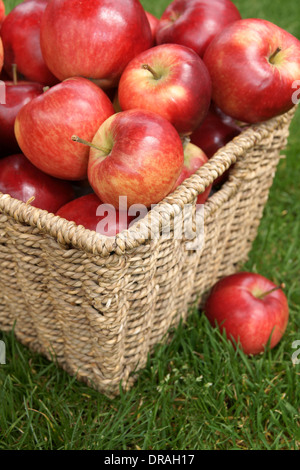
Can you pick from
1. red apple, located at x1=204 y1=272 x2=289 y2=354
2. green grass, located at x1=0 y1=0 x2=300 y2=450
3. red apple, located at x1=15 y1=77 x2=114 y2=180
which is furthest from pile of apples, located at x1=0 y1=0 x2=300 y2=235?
green grass, located at x1=0 y1=0 x2=300 y2=450

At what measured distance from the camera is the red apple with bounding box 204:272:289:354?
55.4 inches

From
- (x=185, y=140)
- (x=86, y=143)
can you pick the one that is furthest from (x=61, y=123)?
(x=185, y=140)

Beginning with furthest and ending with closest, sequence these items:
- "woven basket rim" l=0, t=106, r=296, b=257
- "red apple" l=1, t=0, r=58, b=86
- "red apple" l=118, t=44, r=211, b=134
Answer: "red apple" l=1, t=0, r=58, b=86, "red apple" l=118, t=44, r=211, b=134, "woven basket rim" l=0, t=106, r=296, b=257

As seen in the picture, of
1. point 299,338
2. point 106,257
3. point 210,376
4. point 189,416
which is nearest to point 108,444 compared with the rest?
point 189,416

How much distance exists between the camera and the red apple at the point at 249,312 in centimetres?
141

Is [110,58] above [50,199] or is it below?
above

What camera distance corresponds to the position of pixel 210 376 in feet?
4.49

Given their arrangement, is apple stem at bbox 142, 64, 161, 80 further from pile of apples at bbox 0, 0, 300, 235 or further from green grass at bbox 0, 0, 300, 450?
green grass at bbox 0, 0, 300, 450

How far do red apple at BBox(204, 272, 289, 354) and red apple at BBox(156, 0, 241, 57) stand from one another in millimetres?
649

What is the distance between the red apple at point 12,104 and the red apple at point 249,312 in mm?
691

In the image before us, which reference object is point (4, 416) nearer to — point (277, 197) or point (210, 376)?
point (210, 376)

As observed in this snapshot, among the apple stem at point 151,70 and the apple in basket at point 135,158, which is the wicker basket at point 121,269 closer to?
the apple in basket at point 135,158

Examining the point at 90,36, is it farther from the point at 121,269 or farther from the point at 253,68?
the point at 121,269

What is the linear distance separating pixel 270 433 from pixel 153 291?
47 centimetres
